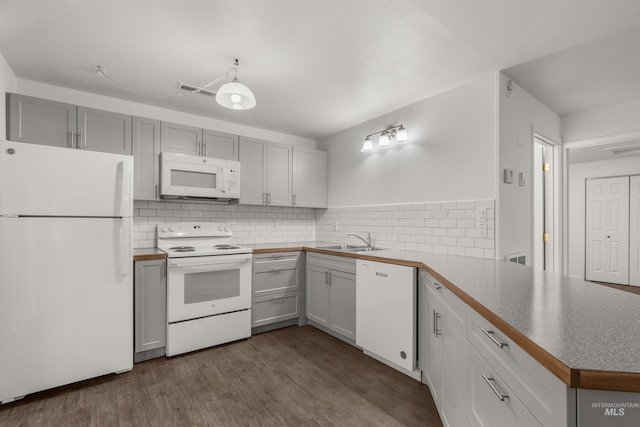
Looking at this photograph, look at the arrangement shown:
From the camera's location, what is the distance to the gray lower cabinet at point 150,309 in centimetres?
255

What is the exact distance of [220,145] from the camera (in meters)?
3.39

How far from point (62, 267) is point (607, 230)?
7.74m

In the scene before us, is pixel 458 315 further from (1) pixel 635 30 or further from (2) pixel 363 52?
(1) pixel 635 30

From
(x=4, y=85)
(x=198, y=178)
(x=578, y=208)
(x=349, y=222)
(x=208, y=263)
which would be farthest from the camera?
(x=578, y=208)

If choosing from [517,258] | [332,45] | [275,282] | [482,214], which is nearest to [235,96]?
[332,45]

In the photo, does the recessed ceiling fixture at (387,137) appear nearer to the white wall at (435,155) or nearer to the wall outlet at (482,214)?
the white wall at (435,155)

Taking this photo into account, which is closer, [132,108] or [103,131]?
[103,131]

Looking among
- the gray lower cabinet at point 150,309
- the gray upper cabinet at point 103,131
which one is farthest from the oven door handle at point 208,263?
the gray upper cabinet at point 103,131

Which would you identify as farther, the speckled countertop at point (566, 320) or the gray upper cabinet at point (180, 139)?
the gray upper cabinet at point (180, 139)

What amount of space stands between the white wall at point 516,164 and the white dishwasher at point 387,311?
0.83 m

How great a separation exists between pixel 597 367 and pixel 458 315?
35.2 inches

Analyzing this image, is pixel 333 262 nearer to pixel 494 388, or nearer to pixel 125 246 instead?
pixel 125 246

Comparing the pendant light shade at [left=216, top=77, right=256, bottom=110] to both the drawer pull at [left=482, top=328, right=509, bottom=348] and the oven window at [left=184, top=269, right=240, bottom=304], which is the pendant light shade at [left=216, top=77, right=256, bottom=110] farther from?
the drawer pull at [left=482, top=328, right=509, bottom=348]

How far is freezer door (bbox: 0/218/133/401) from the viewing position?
77.8 inches
